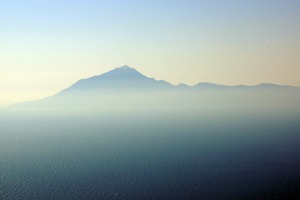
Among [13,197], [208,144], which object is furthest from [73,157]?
[208,144]

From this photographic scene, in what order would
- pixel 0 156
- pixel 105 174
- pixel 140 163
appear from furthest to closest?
1. pixel 0 156
2. pixel 140 163
3. pixel 105 174

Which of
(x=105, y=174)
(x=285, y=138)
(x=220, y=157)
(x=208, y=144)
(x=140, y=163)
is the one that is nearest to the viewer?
(x=105, y=174)

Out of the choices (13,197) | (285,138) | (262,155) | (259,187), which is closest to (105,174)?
(13,197)

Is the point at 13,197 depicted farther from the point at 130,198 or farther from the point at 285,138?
the point at 285,138

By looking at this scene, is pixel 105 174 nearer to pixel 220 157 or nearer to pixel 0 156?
pixel 220 157

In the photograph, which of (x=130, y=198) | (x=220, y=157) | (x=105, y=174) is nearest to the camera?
(x=130, y=198)

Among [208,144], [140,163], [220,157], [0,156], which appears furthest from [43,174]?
[208,144]

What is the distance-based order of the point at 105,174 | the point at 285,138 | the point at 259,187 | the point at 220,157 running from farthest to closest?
1. the point at 285,138
2. the point at 220,157
3. the point at 105,174
4. the point at 259,187

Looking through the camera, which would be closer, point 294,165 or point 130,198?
point 130,198

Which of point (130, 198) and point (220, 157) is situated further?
point (220, 157)
